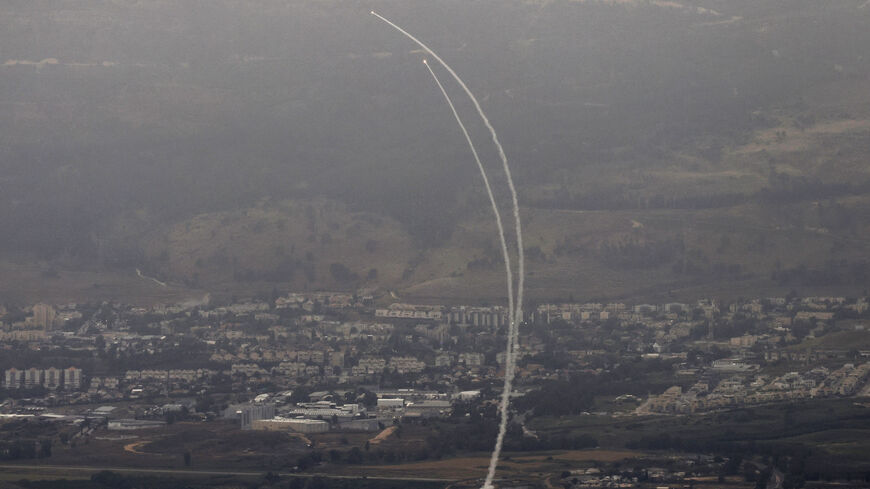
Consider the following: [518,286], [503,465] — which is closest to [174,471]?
[503,465]

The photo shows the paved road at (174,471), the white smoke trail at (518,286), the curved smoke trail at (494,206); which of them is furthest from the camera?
the curved smoke trail at (494,206)

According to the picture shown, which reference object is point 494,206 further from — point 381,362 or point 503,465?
point 503,465

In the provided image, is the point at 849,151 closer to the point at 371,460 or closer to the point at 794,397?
the point at 794,397

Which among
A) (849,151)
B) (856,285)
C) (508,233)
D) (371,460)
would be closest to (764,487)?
(371,460)

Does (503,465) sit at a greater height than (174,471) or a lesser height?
greater

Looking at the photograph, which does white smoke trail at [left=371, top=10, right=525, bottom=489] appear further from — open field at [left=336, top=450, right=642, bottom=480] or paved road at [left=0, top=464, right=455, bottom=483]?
paved road at [left=0, top=464, right=455, bottom=483]

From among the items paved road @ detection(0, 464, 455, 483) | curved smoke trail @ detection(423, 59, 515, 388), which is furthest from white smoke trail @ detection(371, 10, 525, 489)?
paved road @ detection(0, 464, 455, 483)

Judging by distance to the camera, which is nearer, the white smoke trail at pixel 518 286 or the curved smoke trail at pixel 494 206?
the white smoke trail at pixel 518 286

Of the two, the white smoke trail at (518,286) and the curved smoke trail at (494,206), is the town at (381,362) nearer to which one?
the white smoke trail at (518,286)

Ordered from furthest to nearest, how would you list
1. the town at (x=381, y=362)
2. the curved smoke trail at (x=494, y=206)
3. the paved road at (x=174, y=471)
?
the curved smoke trail at (x=494, y=206), the town at (x=381, y=362), the paved road at (x=174, y=471)

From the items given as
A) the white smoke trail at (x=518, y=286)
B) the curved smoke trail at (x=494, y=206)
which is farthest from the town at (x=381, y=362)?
the curved smoke trail at (x=494, y=206)
